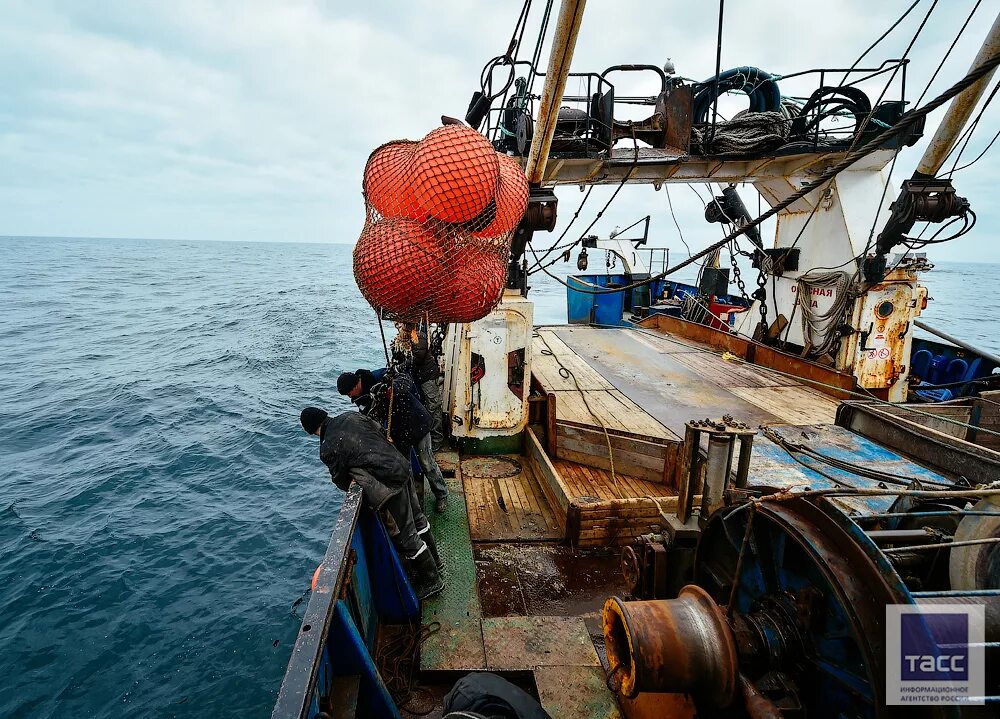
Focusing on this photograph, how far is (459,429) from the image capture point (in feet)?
22.1

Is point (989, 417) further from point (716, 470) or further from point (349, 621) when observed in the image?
point (349, 621)

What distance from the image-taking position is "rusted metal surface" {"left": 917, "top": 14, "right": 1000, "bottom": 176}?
3.38 meters

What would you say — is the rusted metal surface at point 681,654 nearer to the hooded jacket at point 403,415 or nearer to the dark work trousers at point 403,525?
the dark work trousers at point 403,525

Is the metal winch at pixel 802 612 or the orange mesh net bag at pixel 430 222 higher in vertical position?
the orange mesh net bag at pixel 430 222

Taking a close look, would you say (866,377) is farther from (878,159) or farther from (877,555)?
(877,555)

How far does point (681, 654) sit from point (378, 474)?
2446 millimetres

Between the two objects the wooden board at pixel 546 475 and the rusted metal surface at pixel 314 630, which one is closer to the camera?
the rusted metal surface at pixel 314 630

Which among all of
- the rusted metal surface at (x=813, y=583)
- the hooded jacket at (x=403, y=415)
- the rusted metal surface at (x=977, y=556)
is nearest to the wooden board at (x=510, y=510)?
the hooded jacket at (x=403, y=415)

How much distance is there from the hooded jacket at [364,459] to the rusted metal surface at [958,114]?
467cm

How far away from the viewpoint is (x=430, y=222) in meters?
2.33

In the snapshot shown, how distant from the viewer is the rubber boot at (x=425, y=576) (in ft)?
13.8

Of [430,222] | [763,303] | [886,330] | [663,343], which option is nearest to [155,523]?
[430,222]

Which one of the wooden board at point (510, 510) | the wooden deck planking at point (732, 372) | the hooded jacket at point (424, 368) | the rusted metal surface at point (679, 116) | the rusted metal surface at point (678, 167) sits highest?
the rusted metal surface at point (679, 116)

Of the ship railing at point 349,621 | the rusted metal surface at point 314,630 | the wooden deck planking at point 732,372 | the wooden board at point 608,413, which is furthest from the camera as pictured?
the wooden deck planking at point 732,372
